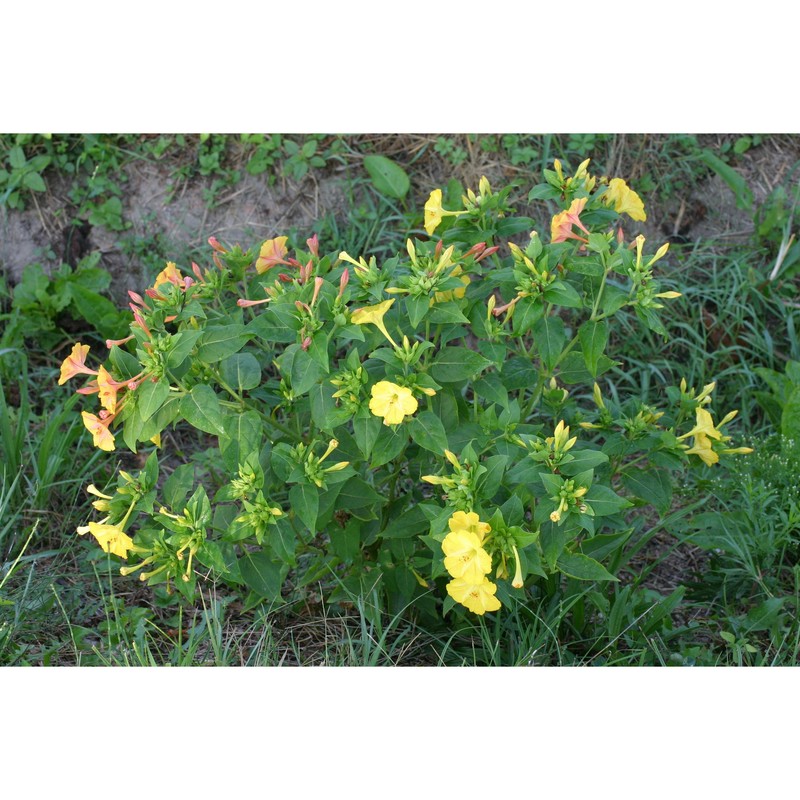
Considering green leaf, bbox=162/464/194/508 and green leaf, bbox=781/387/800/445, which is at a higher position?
green leaf, bbox=162/464/194/508

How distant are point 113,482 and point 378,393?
1559 mm

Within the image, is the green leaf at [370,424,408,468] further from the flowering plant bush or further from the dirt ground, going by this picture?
the dirt ground

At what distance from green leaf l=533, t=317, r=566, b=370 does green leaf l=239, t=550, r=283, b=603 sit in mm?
814

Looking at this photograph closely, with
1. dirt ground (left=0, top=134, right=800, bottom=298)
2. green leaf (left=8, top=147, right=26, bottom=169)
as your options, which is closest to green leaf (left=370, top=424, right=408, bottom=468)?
dirt ground (left=0, top=134, right=800, bottom=298)

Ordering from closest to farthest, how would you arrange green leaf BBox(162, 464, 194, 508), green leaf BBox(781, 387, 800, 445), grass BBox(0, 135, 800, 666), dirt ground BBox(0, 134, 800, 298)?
green leaf BBox(162, 464, 194, 508) < grass BBox(0, 135, 800, 666) < green leaf BBox(781, 387, 800, 445) < dirt ground BBox(0, 134, 800, 298)

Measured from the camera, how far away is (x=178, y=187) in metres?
4.06

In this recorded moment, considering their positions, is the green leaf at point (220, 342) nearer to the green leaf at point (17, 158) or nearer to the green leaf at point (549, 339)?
the green leaf at point (549, 339)

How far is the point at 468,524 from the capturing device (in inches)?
76.7

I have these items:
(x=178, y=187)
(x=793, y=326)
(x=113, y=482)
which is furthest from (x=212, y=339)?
(x=793, y=326)

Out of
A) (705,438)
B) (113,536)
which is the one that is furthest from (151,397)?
(705,438)

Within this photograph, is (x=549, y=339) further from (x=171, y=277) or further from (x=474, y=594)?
(x=171, y=277)

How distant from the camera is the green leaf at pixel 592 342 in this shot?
2105 mm

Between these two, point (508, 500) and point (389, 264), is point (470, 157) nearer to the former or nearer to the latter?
point (389, 264)

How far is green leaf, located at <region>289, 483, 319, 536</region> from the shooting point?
2.07 metres
